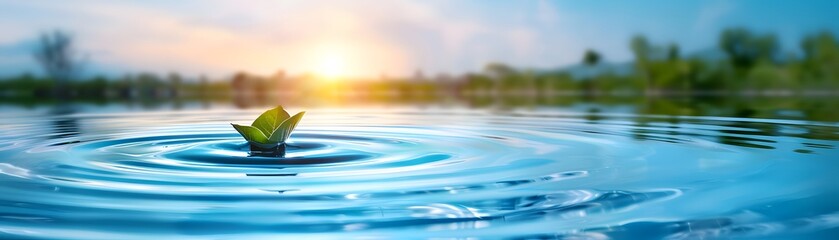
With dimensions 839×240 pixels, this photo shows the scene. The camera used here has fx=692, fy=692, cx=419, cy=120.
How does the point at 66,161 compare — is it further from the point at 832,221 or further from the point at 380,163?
the point at 832,221

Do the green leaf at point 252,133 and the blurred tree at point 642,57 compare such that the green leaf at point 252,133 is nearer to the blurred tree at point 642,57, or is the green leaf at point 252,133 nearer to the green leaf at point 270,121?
the green leaf at point 270,121

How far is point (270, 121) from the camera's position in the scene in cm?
399

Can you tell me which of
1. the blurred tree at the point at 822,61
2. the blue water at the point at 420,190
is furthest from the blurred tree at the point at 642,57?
the blue water at the point at 420,190

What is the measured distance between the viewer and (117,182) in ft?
9.24

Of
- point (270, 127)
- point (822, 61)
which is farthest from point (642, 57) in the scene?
point (270, 127)

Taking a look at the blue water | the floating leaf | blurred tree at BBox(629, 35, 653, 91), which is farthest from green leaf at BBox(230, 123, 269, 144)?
blurred tree at BBox(629, 35, 653, 91)

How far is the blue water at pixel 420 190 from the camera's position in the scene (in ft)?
6.58

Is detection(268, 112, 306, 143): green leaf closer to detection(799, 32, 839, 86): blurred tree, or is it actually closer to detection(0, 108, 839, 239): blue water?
detection(0, 108, 839, 239): blue water

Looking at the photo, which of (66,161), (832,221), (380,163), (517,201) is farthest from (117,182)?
(832,221)

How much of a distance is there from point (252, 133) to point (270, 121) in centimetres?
12

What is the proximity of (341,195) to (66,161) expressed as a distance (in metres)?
1.85

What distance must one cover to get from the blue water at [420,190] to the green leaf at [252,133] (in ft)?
Result: 0.40

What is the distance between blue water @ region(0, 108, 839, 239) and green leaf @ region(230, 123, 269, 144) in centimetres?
12

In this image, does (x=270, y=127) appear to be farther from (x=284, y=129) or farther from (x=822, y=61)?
(x=822, y=61)
